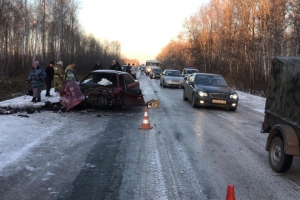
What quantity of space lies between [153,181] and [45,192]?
1.47 m

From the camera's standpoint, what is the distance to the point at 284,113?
499 centimetres

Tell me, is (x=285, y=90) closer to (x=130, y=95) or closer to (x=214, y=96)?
(x=130, y=95)

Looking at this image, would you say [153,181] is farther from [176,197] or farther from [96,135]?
[96,135]

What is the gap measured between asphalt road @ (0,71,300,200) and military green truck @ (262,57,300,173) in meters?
0.33

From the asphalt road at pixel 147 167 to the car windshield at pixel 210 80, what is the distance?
5.45m

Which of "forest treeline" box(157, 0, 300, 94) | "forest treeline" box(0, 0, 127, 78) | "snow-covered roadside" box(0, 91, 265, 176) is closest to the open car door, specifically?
"snow-covered roadside" box(0, 91, 265, 176)

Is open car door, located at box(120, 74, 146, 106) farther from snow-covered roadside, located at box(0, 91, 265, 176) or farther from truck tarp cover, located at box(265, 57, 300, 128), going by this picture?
truck tarp cover, located at box(265, 57, 300, 128)

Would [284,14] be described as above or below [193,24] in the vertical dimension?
below

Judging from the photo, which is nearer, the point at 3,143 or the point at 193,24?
the point at 3,143

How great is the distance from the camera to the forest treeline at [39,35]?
3098cm

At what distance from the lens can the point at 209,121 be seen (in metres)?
9.71

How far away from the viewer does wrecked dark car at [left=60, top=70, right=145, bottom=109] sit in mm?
10516

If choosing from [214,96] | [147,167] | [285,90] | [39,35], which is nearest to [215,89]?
[214,96]

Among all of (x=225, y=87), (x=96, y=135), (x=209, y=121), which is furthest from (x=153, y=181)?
(x=225, y=87)
